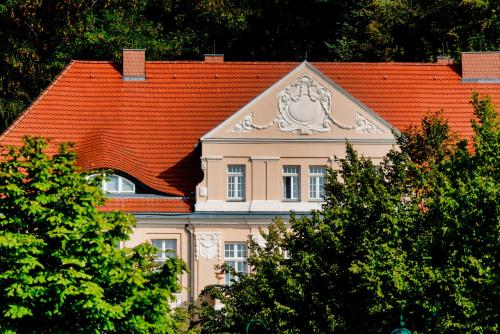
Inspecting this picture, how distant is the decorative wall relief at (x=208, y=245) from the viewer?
243ft

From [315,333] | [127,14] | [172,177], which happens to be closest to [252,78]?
[172,177]

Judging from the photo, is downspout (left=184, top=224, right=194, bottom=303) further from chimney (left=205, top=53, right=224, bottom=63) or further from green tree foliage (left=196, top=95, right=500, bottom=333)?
green tree foliage (left=196, top=95, right=500, bottom=333)

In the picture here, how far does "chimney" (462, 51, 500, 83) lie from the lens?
7869 cm

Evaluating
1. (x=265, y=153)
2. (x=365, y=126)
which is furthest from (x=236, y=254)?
(x=365, y=126)

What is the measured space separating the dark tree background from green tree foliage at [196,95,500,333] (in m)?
22.5

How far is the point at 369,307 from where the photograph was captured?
56.7 meters

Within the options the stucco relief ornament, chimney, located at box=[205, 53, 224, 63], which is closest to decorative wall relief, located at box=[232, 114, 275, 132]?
the stucco relief ornament

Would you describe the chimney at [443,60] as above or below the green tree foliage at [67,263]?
above

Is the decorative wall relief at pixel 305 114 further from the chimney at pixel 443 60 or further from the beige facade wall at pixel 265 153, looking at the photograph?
the chimney at pixel 443 60

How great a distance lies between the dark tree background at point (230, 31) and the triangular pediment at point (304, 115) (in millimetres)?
12422

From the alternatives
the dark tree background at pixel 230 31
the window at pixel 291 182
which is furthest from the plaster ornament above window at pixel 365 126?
the dark tree background at pixel 230 31

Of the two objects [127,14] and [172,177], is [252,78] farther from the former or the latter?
[127,14]

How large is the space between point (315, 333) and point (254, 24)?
128ft

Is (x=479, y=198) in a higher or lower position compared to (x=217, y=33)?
lower
